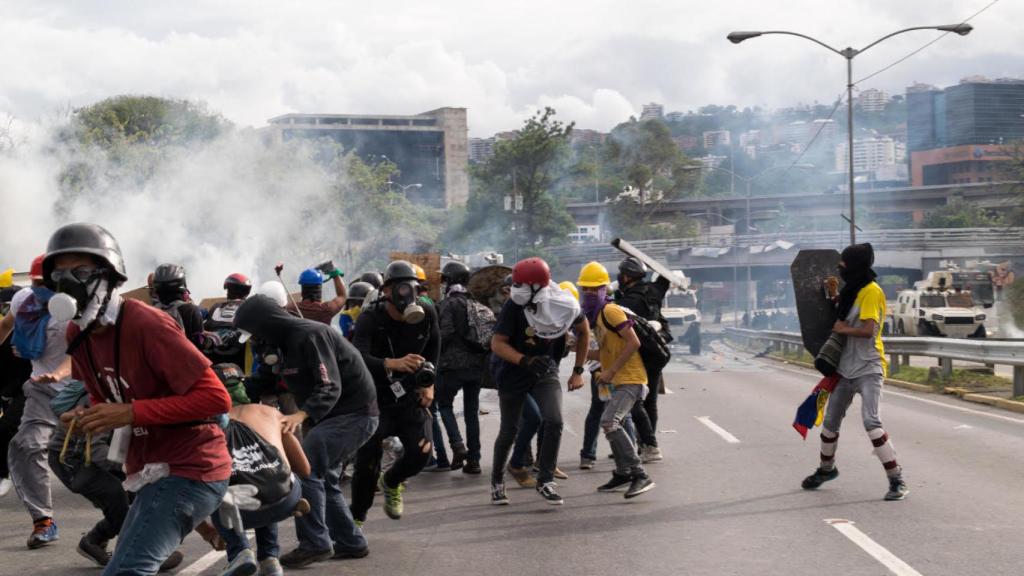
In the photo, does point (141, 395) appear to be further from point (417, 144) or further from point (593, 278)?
point (417, 144)

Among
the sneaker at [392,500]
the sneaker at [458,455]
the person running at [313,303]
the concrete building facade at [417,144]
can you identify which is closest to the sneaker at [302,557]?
the sneaker at [392,500]

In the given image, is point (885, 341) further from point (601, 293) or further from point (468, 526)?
point (468, 526)

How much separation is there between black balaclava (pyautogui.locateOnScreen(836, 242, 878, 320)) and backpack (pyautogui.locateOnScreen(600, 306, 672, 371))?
1.60 m

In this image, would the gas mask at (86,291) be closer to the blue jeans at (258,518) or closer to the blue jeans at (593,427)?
the blue jeans at (258,518)

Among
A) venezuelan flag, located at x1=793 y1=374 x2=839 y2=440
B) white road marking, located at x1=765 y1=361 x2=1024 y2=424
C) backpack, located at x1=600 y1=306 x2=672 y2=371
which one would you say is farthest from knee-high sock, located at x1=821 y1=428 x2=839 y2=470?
white road marking, located at x1=765 y1=361 x2=1024 y2=424

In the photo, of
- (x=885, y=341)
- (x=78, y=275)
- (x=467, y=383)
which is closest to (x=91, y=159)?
(x=885, y=341)

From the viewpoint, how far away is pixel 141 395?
14.6ft

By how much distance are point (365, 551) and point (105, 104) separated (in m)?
50.1

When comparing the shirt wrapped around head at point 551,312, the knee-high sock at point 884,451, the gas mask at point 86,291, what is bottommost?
the knee-high sock at point 884,451

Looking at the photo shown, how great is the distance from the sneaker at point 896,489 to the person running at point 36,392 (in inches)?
222

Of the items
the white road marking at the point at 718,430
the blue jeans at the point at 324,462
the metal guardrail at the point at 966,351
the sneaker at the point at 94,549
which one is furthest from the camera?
the metal guardrail at the point at 966,351

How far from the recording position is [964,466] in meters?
11.0

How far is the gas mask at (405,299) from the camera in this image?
8.05m

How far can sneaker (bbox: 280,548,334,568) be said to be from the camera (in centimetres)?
716
